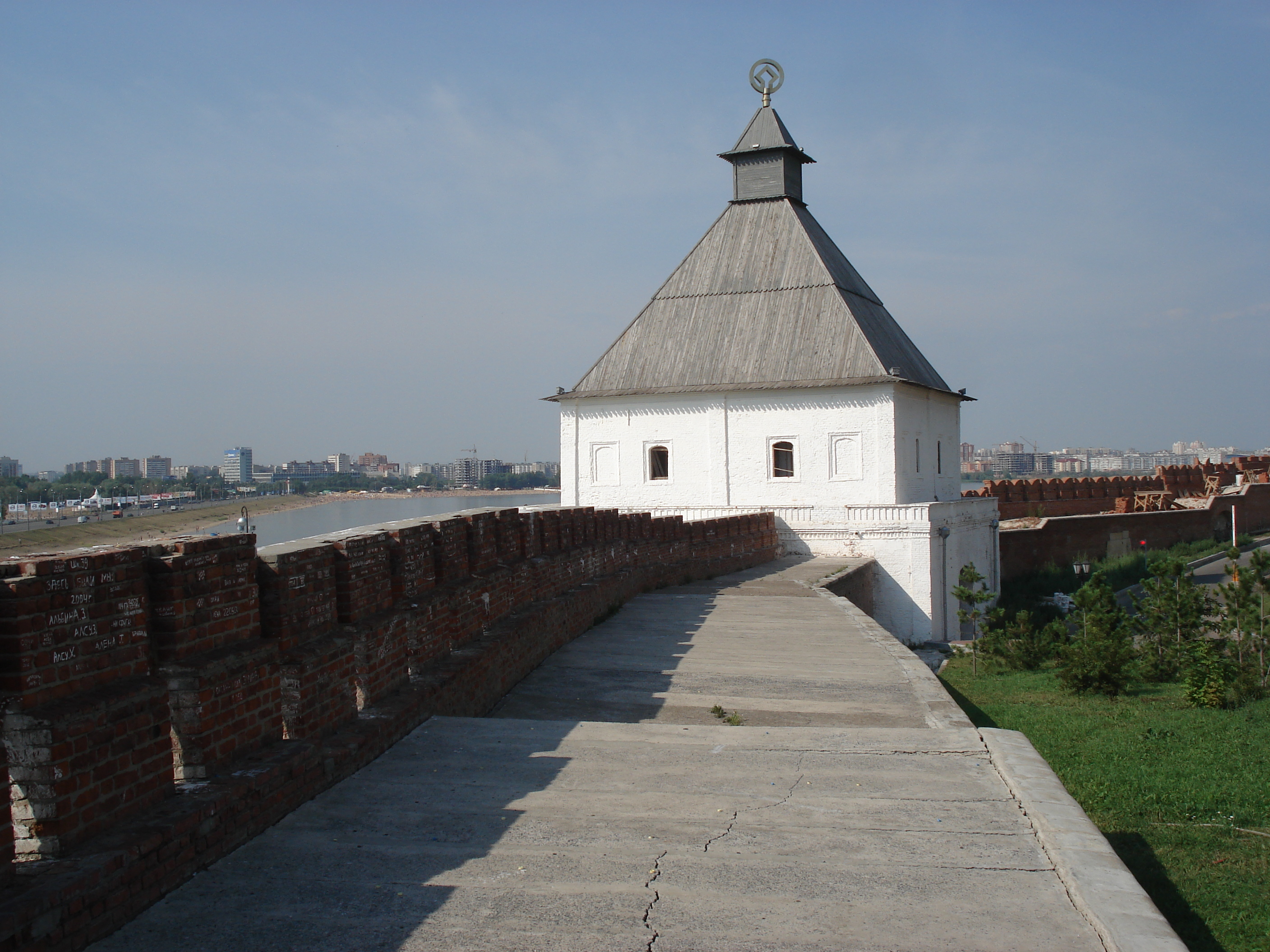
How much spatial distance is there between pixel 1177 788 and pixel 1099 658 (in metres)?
4.42

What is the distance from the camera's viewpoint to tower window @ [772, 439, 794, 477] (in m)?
25.5

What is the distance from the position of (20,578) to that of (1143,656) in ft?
42.3

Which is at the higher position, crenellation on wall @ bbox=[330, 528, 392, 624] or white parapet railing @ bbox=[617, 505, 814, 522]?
crenellation on wall @ bbox=[330, 528, 392, 624]

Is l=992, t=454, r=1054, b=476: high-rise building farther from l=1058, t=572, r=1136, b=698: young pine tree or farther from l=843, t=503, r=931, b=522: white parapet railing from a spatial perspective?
l=1058, t=572, r=1136, b=698: young pine tree

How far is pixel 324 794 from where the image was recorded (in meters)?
4.69

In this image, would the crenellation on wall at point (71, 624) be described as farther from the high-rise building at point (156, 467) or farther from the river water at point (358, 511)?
the high-rise building at point (156, 467)

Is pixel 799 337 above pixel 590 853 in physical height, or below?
above

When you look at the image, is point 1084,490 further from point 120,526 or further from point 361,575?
point 361,575

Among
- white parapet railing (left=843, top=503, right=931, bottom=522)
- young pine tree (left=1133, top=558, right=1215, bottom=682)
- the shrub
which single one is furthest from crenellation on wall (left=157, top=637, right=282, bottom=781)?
white parapet railing (left=843, top=503, right=931, bottom=522)

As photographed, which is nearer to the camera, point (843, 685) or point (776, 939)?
point (776, 939)

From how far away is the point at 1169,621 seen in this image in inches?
521

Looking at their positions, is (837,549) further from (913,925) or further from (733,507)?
(913,925)

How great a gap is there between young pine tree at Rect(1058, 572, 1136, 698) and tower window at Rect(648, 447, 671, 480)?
48.9ft

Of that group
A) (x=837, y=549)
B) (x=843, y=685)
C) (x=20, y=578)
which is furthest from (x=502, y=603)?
(x=837, y=549)
